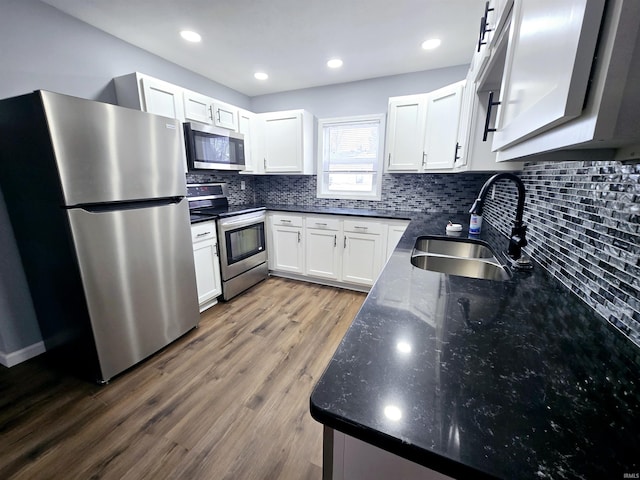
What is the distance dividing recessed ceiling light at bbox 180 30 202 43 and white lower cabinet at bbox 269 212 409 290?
1806 millimetres

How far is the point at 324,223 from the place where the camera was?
302 centimetres

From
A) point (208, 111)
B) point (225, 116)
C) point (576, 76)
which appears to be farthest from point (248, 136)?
point (576, 76)

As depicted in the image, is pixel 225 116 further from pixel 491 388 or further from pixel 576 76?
pixel 491 388

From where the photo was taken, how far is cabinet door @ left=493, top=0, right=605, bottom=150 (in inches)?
14.3

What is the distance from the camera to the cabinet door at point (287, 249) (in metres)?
3.21

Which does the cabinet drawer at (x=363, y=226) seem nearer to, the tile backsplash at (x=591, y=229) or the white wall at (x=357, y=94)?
the tile backsplash at (x=591, y=229)

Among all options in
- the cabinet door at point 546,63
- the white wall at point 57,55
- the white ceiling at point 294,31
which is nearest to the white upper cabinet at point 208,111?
the white ceiling at point 294,31

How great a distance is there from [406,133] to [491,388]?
2.69m

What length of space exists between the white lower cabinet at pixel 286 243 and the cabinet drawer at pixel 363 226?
60 centimetres

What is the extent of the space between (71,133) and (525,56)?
195 cm

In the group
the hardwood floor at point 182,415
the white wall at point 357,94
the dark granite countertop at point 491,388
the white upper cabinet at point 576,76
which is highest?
the white wall at point 357,94

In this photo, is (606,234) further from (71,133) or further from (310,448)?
(71,133)

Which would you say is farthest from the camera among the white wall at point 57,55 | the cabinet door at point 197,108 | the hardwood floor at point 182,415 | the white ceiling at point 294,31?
the cabinet door at point 197,108

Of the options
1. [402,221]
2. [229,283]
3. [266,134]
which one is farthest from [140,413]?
[266,134]
